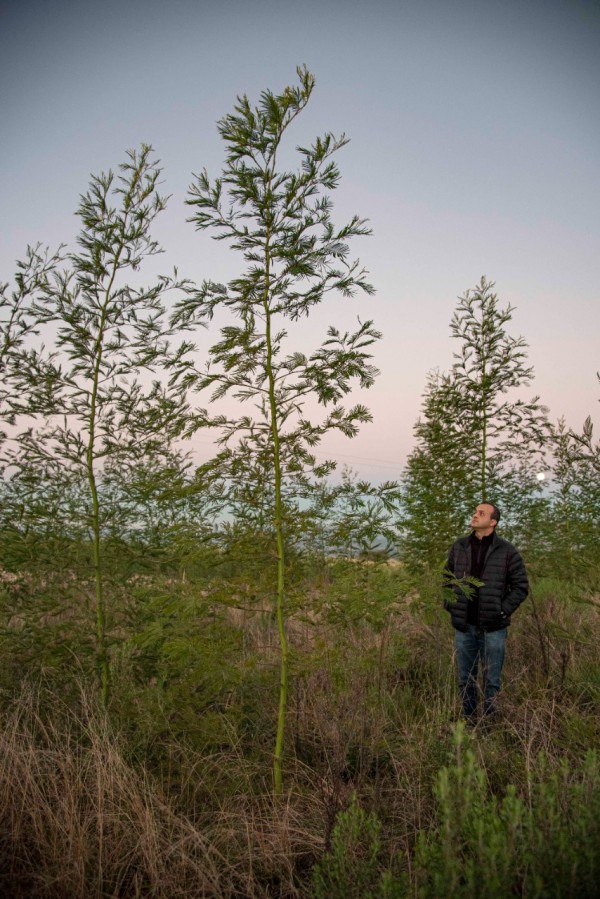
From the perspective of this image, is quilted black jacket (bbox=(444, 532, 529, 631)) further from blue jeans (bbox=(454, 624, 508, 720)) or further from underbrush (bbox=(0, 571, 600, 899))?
underbrush (bbox=(0, 571, 600, 899))

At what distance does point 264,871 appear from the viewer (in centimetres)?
295

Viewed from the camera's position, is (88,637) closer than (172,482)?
No

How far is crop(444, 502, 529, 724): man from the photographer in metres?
4.93

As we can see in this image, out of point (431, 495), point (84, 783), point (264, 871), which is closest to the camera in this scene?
point (264, 871)

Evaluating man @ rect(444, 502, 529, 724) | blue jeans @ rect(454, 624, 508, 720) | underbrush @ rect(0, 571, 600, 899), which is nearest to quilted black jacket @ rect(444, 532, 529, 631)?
man @ rect(444, 502, 529, 724)

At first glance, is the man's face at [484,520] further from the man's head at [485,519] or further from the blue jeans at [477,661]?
the blue jeans at [477,661]

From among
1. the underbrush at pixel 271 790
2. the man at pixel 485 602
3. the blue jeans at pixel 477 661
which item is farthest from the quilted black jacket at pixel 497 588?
the underbrush at pixel 271 790

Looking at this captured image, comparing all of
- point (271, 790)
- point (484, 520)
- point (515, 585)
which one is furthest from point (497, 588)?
point (271, 790)

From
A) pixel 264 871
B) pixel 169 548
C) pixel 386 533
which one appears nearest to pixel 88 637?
pixel 169 548

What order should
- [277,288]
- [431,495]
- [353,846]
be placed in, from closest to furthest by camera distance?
1. [353,846]
2. [277,288]
3. [431,495]

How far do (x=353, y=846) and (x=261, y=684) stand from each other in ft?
9.13

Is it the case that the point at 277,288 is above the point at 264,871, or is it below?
above

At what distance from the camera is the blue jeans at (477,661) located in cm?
489

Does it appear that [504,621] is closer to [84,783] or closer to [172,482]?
[172,482]
